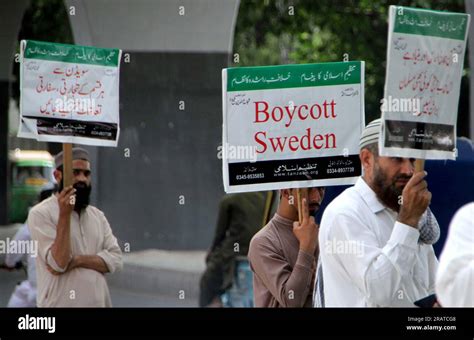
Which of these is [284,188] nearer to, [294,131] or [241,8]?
[294,131]

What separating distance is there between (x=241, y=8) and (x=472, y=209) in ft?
14.3

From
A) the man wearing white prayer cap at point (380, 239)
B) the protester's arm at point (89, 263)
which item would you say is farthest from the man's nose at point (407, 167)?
the protester's arm at point (89, 263)

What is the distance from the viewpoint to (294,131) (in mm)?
5492

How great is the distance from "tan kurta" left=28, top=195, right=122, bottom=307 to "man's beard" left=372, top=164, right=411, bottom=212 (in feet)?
4.38

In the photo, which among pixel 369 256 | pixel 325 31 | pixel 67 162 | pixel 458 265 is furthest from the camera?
pixel 325 31

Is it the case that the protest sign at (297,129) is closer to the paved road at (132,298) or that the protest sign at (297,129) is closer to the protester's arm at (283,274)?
the protester's arm at (283,274)

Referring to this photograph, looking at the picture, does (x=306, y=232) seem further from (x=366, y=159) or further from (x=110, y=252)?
(x=110, y=252)

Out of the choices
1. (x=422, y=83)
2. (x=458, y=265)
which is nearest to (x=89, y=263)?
(x=422, y=83)

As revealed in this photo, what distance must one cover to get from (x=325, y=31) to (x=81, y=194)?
233 centimetres

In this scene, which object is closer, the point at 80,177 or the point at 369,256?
the point at 369,256

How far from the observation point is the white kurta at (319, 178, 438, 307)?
4746mm

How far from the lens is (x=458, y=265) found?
3.72 metres

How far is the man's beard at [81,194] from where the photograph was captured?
562 cm

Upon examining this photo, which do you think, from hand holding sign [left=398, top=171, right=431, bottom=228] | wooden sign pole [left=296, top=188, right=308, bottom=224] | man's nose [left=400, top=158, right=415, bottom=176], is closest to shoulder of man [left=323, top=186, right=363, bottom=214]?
hand holding sign [left=398, top=171, right=431, bottom=228]
